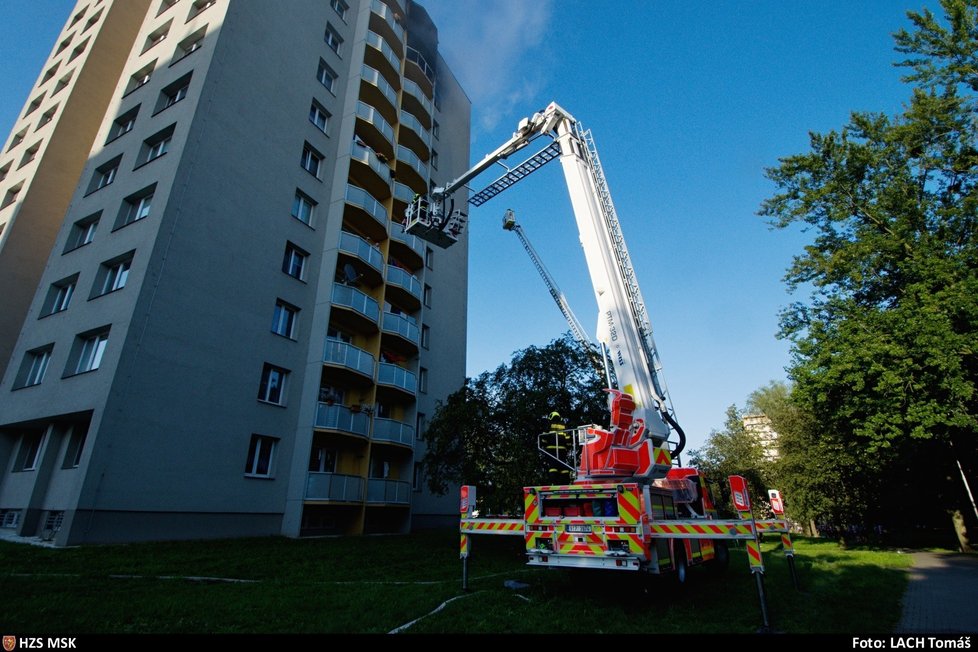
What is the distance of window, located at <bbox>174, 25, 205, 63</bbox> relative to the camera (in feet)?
65.0

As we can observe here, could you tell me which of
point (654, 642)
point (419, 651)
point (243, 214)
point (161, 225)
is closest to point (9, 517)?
point (161, 225)

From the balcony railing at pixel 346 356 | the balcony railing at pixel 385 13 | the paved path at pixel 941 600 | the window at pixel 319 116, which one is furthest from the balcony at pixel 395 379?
the balcony railing at pixel 385 13

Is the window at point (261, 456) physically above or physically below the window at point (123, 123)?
below

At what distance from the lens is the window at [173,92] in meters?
18.8

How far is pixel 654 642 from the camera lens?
555 centimetres

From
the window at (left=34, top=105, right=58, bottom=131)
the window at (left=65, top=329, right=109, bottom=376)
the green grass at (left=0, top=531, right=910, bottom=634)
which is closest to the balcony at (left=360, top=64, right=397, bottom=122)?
the window at (left=34, top=105, right=58, bottom=131)

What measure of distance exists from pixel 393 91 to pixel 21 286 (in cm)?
2030

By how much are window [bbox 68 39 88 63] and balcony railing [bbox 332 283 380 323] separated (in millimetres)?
21925

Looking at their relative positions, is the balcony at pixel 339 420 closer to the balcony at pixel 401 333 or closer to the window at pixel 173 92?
the balcony at pixel 401 333

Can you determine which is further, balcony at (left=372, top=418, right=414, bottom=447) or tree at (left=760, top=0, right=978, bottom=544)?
balcony at (left=372, top=418, right=414, bottom=447)

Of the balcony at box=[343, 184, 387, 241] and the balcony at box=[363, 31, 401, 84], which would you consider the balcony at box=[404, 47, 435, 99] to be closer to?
the balcony at box=[363, 31, 401, 84]

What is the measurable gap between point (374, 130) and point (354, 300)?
10.1m

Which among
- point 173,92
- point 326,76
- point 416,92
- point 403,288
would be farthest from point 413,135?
point 173,92

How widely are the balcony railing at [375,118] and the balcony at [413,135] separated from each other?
6.55 feet
